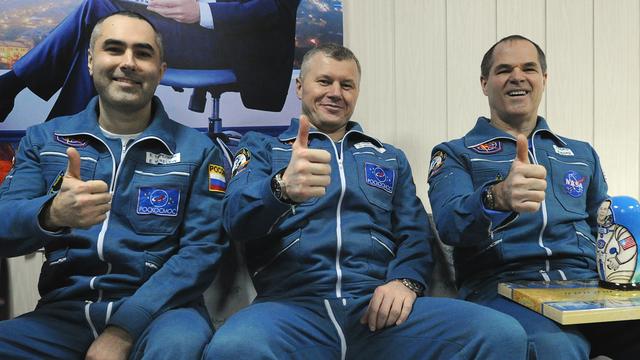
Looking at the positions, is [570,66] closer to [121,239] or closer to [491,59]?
[491,59]

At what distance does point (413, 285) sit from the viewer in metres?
1.49

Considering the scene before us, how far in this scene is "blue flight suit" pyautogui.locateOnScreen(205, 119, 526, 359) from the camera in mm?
1253

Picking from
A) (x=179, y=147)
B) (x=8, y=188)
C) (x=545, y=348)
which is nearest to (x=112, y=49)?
(x=179, y=147)

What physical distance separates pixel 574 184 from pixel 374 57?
0.80 m

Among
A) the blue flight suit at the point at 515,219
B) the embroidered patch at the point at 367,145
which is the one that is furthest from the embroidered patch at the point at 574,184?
the embroidered patch at the point at 367,145

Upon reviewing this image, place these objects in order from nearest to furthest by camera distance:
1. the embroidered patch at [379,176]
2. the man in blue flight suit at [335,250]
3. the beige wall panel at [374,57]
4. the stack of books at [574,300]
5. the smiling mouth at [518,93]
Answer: the stack of books at [574,300]
the man in blue flight suit at [335,250]
the embroidered patch at [379,176]
the smiling mouth at [518,93]
the beige wall panel at [374,57]

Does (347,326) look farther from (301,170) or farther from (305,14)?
(305,14)

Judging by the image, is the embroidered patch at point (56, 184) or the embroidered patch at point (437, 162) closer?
the embroidered patch at point (56, 184)

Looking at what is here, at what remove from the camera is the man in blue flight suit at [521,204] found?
129cm

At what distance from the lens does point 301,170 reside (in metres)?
1.21

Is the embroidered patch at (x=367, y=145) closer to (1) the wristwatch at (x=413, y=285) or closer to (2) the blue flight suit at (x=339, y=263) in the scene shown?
(2) the blue flight suit at (x=339, y=263)

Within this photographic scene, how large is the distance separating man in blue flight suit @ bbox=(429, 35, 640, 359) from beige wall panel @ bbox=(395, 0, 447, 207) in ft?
0.79

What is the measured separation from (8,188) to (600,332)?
1564 millimetres

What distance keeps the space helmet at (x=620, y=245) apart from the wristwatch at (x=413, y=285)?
1.46ft
